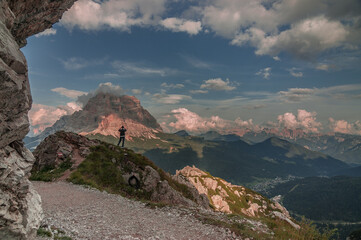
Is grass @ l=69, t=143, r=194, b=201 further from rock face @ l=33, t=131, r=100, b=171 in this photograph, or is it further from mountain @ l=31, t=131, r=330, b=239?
rock face @ l=33, t=131, r=100, b=171

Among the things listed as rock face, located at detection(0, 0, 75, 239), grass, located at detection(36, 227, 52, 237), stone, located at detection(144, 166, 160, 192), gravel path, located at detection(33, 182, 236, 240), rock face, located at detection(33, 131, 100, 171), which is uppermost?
rock face, located at detection(0, 0, 75, 239)

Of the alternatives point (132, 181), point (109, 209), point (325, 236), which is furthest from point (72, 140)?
point (325, 236)

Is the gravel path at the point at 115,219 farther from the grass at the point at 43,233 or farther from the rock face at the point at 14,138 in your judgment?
the rock face at the point at 14,138

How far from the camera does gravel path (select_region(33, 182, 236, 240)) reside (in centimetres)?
1405

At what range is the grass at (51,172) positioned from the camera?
2941 centimetres

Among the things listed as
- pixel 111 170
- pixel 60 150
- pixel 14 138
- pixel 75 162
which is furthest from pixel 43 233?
pixel 60 150

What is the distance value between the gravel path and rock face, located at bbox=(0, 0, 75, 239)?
200 inches

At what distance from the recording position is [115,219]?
1692 cm

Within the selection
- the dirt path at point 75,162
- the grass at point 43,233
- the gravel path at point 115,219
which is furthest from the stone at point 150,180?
the grass at point 43,233

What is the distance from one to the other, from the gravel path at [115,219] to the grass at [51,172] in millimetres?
6782

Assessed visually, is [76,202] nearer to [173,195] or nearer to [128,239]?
[128,239]

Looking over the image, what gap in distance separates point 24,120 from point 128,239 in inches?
401

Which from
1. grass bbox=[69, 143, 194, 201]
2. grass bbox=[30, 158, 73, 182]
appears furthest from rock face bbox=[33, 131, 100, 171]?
grass bbox=[69, 143, 194, 201]

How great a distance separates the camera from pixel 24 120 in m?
9.77
